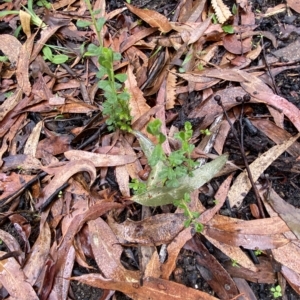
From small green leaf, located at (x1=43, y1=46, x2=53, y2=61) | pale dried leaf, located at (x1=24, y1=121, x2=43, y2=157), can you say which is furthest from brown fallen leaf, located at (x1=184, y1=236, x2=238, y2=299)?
small green leaf, located at (x1=43, y1=46, x2=53, y2=61)

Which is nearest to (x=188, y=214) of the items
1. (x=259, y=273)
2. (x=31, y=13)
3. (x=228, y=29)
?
(x=259, y=273)

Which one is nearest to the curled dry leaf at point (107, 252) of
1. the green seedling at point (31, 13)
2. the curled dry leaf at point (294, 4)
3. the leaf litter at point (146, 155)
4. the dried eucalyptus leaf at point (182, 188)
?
the leaf litter at point (146, 155)

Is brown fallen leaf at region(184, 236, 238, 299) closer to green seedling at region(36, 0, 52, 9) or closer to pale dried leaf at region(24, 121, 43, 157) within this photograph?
pale dried leaf at region(24, 121, 43, 157)

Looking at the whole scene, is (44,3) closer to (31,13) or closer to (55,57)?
(31,13)

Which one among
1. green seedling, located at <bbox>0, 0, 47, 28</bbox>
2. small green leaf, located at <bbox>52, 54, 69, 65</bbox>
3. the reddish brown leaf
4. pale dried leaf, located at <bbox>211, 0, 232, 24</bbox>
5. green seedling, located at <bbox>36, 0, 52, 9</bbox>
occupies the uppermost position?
pale dried leaf, located at <bbox>211, 0, 232, 24</bbox>

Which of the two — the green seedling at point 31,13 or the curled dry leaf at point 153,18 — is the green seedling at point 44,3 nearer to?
the green seedling at point 31,13

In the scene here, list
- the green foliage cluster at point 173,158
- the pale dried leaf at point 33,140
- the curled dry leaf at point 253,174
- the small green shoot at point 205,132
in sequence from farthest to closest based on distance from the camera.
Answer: the pale dried leaf at point 33,140 < the small green shoot at point 205,132 < the curled dry leaf at point 253,174 < the green foliage cluster at point 173,158

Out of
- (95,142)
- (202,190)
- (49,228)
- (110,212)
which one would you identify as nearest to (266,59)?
(202,190)
